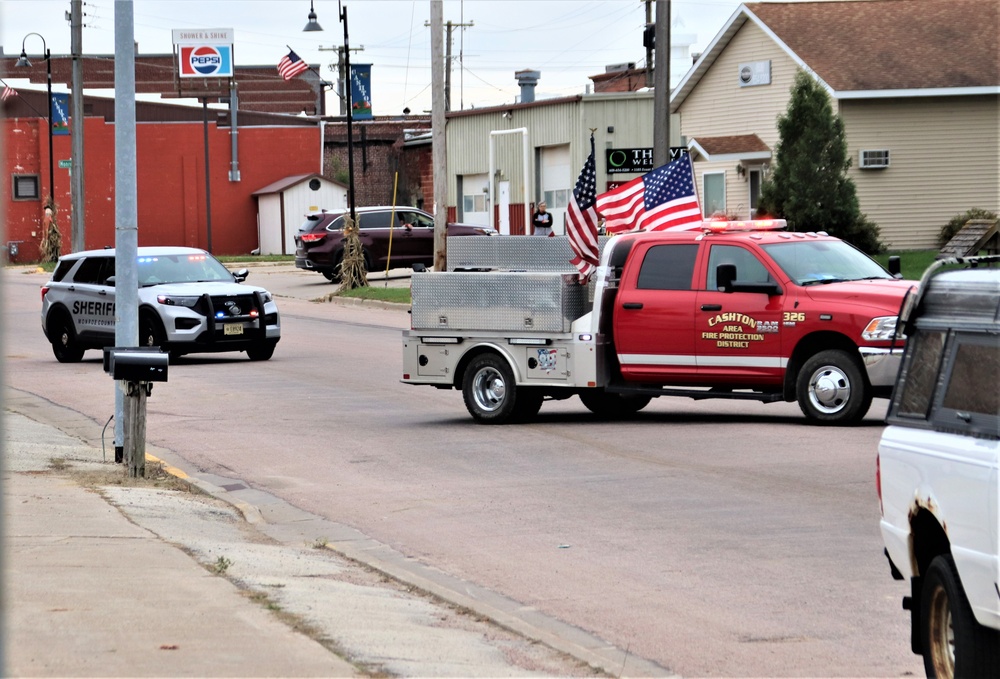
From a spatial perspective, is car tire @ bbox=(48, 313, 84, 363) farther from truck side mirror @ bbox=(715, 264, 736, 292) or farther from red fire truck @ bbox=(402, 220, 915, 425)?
truck side mirror @ bbox=(715, 264, 736, 292)

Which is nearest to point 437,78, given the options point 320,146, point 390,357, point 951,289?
point 390,357

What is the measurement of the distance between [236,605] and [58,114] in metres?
59.1

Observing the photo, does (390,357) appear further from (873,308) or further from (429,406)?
(873,308)

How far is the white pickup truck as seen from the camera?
529cm

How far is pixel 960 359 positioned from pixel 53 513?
6.47 meters

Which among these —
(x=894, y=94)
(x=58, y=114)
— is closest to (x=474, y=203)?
(x=894, y=94)

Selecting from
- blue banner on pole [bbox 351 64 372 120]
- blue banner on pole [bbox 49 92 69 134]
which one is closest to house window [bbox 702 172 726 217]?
blue banner on pole [bbox 351 64 372 120]

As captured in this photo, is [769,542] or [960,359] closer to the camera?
[960,359]

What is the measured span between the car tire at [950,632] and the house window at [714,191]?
126ft

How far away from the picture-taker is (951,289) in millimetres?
5953

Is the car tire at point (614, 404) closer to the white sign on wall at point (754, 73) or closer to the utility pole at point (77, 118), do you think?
the white sign on wall at point (754, 73)

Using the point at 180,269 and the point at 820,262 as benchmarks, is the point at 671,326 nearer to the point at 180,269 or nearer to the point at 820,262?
the point at 820,262

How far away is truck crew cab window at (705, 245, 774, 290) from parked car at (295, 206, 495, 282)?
25.9 metres

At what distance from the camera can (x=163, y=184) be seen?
65750 millimetres
